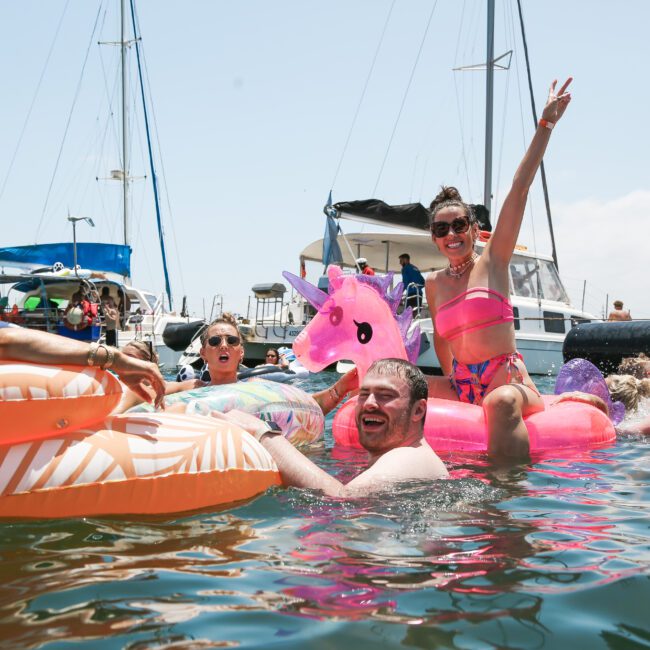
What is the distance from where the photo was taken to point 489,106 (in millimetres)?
17969

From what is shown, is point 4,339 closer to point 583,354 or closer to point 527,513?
point 527,513

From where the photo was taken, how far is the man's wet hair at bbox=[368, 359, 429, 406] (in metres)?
3.90

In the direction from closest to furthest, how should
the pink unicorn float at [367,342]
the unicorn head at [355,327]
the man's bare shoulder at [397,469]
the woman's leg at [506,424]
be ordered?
the man's bare shoulder at [397,469], the woman's leg at [506,424], the pink unicorn float at [367,342], the unicorn head at [355,327]

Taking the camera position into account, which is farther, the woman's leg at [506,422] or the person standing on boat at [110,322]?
the person standing on boat at [110,322]

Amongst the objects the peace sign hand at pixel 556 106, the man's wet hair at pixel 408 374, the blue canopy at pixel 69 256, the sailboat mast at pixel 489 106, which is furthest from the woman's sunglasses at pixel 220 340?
the blue canopy at pixel 69 256

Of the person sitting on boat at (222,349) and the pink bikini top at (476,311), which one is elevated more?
the pink bikini top at (476,311)

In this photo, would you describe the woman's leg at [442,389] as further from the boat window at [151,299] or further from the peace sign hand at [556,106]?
the boat window at [151,299]

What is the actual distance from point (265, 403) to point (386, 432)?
1.85 m

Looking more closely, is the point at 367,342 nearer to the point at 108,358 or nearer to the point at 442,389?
the point at 442,389

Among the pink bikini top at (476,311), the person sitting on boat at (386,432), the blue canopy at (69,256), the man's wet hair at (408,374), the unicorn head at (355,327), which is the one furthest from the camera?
the blue canopy at (69,256)

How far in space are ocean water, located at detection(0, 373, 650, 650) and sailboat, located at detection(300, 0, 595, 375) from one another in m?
10.3

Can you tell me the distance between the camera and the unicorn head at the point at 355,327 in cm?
590

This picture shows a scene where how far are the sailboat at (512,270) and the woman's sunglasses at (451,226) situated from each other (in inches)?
333

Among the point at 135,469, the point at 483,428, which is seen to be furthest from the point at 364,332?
the point at 135,469
